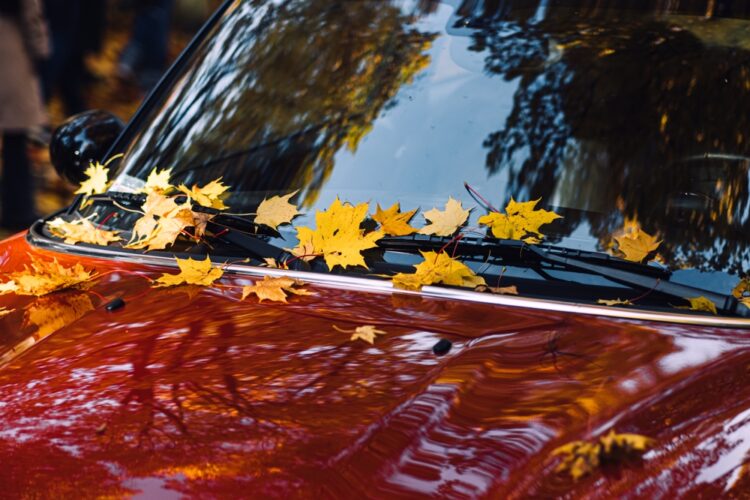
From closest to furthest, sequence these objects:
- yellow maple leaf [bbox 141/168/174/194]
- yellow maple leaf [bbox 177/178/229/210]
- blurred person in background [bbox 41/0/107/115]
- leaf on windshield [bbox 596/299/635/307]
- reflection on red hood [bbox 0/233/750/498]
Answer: reflection on red hood [bbox 0/233/750/498]
leaf on windshield [bbox 596/299/635/307]
yellow maple leaf [bbox 177/178/229/210]
yellow maple leaf [bbox 141/168/174/194]
blurred person in background [bbox 41/0/107/115]

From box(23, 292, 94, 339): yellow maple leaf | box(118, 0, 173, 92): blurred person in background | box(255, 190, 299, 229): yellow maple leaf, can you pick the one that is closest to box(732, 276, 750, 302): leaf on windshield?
box(255, 190, 299, 229): yellow maple leaf

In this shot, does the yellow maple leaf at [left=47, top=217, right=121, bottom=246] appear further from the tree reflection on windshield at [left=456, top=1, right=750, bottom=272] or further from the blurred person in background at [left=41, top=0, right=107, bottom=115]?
the blurred person in background at [left=41, top=0, right=107, bottom=115]

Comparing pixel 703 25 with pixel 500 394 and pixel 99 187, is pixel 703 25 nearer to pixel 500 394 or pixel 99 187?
pixel 500 394

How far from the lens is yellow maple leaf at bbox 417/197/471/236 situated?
242 cm

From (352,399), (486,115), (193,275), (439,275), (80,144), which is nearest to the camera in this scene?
(352,399)

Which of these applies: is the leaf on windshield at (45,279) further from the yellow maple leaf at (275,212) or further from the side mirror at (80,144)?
the side mirror at (80,144)

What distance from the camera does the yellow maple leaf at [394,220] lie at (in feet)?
8.08

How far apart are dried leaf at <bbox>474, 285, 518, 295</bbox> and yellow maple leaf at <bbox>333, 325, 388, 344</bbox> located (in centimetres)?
26

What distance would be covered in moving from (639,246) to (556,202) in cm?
23

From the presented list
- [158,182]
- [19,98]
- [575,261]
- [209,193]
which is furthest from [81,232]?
[19,98]

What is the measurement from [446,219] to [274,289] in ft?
1.35

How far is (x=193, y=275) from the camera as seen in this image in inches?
95.4

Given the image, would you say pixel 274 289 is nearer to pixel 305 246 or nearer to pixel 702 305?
pixel 305 246

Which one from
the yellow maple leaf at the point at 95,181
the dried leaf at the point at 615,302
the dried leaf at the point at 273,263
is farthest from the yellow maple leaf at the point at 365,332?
the yellow maple leaf at the point at 95,181
